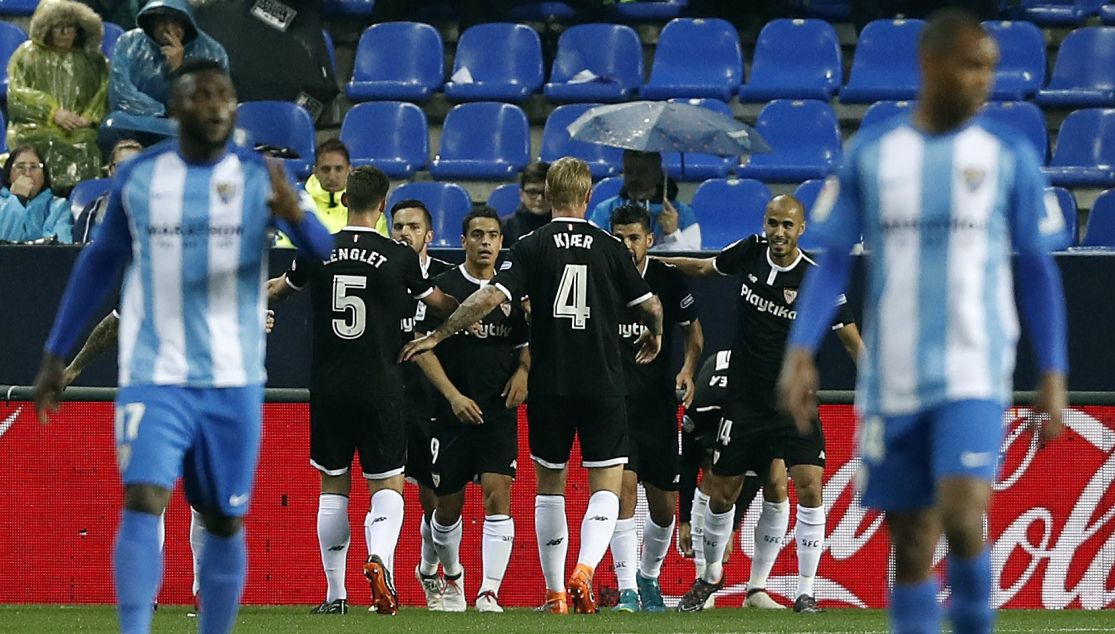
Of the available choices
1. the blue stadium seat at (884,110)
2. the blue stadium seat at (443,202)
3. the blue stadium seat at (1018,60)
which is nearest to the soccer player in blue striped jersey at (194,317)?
the blue stadium seat at (443,202)

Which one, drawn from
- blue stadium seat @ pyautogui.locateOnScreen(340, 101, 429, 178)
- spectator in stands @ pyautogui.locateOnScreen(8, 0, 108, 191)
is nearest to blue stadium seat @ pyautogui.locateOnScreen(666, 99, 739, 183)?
blue stadium seat @ pyautogui.locateOnScreen(340, 101, 429, 178)

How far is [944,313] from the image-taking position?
4.45m

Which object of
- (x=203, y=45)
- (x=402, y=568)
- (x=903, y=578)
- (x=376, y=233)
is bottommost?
(x=402, y=568)

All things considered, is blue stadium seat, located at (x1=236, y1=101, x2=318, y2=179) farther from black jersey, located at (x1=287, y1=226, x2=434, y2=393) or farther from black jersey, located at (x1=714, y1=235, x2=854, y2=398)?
black jersey, located at (x1=714, y1=235, x2=854, y2=398)

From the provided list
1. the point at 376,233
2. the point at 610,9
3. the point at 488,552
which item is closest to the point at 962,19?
the point at 376,233

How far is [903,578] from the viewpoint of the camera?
450 cm

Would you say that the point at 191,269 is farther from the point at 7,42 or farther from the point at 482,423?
the point at 7,42

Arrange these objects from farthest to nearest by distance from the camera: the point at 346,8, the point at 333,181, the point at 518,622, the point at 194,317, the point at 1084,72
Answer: the point at 346,8, the point at 1084,72, the point at 333,181, the point at 518,622, the point at 194,317

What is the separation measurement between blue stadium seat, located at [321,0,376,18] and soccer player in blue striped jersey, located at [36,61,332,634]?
9357 millimetres

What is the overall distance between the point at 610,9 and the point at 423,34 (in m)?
1.57

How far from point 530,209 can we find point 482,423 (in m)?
2.01

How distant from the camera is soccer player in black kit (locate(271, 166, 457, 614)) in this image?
8.47 m

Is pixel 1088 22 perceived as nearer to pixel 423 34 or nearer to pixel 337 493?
pixel 423 34

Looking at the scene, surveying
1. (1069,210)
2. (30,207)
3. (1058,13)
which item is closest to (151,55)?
(30,207)
